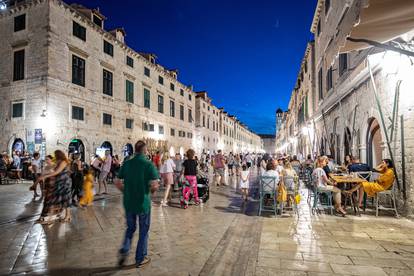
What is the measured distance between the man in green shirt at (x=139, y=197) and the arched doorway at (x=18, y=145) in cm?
1449

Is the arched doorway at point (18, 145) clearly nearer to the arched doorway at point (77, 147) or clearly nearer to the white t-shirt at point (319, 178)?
the arched doorway at point (77, 147)

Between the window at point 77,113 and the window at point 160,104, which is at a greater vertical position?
the window at point 160,104

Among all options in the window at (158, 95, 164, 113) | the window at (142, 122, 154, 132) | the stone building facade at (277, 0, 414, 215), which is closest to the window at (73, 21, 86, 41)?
the window at (142, 122, 154, 132)

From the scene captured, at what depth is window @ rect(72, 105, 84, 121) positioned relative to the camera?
15.8 m

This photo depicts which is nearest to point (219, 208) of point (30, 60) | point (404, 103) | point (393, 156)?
point (393, 156)

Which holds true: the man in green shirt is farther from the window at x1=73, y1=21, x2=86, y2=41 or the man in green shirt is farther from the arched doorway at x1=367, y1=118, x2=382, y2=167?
the window at x1=73, y1=21, x2=86, y2=41

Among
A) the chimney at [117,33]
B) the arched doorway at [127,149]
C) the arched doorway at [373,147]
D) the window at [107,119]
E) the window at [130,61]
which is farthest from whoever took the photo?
the window at [130,61]

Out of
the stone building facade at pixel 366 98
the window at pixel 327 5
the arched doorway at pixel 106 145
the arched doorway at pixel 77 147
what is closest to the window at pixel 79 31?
the arched doorway at pixel 77 147

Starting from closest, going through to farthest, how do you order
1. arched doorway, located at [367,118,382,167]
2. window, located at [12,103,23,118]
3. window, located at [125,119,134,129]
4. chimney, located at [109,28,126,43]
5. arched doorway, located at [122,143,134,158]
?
arched doorway, located at [367,118,382,167] < window, located at [12,103,23,118] < arched doorway, located at [122,143,134,158] < chimney, located at [109,28,126,43] < window, located at [125,119,134,129]

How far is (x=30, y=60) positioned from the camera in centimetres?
1477

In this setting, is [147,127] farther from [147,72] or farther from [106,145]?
[106,145]

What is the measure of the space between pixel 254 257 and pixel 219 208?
362 centimetres

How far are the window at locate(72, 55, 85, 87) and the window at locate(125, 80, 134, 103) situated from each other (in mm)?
4634

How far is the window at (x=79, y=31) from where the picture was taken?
16203mm
